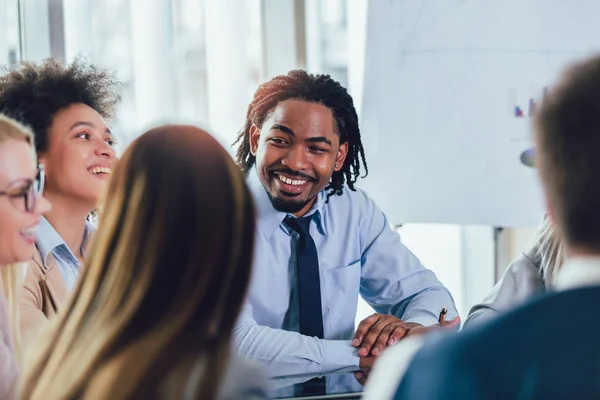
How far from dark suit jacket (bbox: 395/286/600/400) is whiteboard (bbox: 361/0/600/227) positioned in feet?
7.17

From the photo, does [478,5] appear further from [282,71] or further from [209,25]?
[209,25]

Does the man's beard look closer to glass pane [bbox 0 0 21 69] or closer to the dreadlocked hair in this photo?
the dreadlocked hair

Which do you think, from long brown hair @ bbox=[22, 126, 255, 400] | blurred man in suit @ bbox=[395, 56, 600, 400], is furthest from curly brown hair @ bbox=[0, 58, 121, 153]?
blurred man in suit @ bbox=[395, 56, 600, 400]

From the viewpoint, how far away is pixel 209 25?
3084 mm

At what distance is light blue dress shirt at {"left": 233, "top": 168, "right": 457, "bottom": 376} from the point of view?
7.77 ft

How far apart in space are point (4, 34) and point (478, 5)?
1.65m

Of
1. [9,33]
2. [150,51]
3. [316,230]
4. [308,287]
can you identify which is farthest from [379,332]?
[9,33]

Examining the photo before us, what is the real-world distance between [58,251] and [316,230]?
0.82 meters

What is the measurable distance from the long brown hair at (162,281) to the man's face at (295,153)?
135cm

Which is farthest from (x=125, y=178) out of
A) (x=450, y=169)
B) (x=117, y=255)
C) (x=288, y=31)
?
(x=288, y=31)

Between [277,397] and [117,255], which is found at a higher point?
[117,255]

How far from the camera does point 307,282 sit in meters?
2.37

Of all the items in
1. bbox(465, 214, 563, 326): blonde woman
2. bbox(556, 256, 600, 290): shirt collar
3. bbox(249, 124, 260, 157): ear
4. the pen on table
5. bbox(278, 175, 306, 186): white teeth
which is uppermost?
bbox(249, 124, 260, 157): ear

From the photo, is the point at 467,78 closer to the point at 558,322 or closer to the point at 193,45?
the point at 193,45
